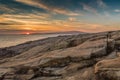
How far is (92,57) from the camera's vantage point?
29.9m

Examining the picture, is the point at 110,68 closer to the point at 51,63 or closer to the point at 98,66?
the point at 98,66

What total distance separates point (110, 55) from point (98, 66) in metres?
4.83

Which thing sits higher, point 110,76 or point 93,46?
point 93,46

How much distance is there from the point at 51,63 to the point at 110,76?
10.1m

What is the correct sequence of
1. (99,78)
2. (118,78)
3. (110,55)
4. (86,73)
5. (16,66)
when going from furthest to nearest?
(16,66) → (110,55) → (86,73) → (99,78) → (118,78)

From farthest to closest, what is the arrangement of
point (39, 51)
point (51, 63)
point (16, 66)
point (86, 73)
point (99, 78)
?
1. point (39, 51)
2. point (16, 66)
3. point (51, 63)
4. point (86, 73)
5. point (99, 78)

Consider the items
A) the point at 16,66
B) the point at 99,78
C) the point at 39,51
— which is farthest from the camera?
the point at 39,51

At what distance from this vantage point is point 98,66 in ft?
82.9

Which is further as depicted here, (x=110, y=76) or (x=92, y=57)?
(x=92, y=57)

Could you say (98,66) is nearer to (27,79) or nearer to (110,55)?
(110,55)

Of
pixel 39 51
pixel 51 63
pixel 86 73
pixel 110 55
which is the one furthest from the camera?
pixel 39 51

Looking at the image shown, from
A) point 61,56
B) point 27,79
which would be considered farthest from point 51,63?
point 27,79

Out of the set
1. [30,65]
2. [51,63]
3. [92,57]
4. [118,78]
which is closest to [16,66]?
[30,65]

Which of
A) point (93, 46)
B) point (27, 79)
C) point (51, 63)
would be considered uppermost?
point (93, 46)
